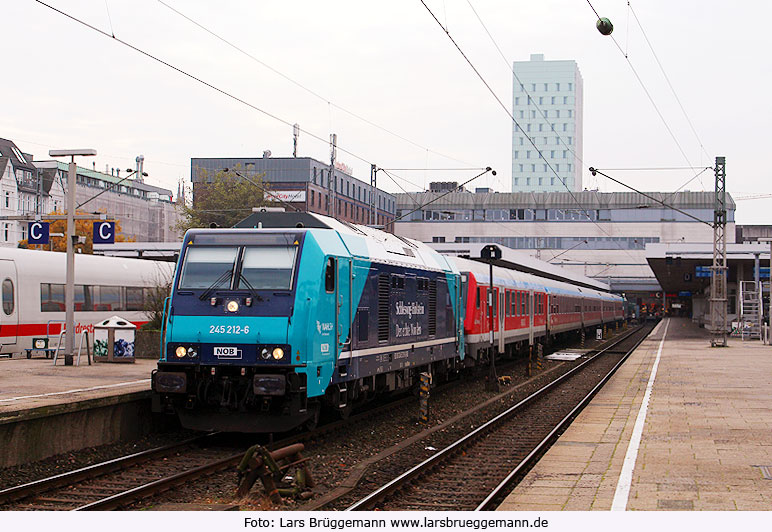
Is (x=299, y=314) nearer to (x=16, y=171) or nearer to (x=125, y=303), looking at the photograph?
(x=125, y=303)

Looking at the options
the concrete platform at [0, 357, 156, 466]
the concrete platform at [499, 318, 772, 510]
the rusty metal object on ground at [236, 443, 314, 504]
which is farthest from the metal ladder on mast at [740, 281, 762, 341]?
the rusty metal object on ground at [236, 443, 314, 504]

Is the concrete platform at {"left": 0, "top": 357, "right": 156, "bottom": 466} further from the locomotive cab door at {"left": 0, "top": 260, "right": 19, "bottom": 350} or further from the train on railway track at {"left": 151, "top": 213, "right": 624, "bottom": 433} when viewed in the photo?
the locomotive cab door at {"left": 0, "top": 260, "right": 19, "bottom": 350}

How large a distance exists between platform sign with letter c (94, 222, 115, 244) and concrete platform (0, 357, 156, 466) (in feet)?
14.1

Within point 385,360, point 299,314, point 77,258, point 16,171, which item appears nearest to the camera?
point 299,314

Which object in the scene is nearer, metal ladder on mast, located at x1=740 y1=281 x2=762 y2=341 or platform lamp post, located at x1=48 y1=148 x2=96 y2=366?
platform lamp post, located at x1=48 y1=148 x2=96 y2=366

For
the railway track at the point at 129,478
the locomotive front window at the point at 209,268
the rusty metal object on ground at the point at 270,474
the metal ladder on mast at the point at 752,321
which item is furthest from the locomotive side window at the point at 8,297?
the metal ladder on mast at the point at 752,321

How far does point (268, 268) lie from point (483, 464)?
4.09 m

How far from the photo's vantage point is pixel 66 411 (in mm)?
12734

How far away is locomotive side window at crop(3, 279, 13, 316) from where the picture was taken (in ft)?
78.6

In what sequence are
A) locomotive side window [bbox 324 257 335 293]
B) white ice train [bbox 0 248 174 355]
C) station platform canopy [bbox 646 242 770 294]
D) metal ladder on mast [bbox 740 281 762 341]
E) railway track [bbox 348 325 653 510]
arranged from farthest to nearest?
1. station platform canopy [bbox 646 242 770 294]
2. metal ladder on mast [bbox 740 281 762 341]
3. white ice train [bbox 0 248 174 355]
4. locomotive side window [bbox 324 257 335 293]
5. railway track [bbox 348 325 653 510]

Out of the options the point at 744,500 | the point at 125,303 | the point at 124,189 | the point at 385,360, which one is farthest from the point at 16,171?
the point at 744,500

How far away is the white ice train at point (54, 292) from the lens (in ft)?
79.6

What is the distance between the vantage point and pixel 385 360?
16469 millimetres

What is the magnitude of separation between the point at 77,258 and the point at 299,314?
A: 697 inches
